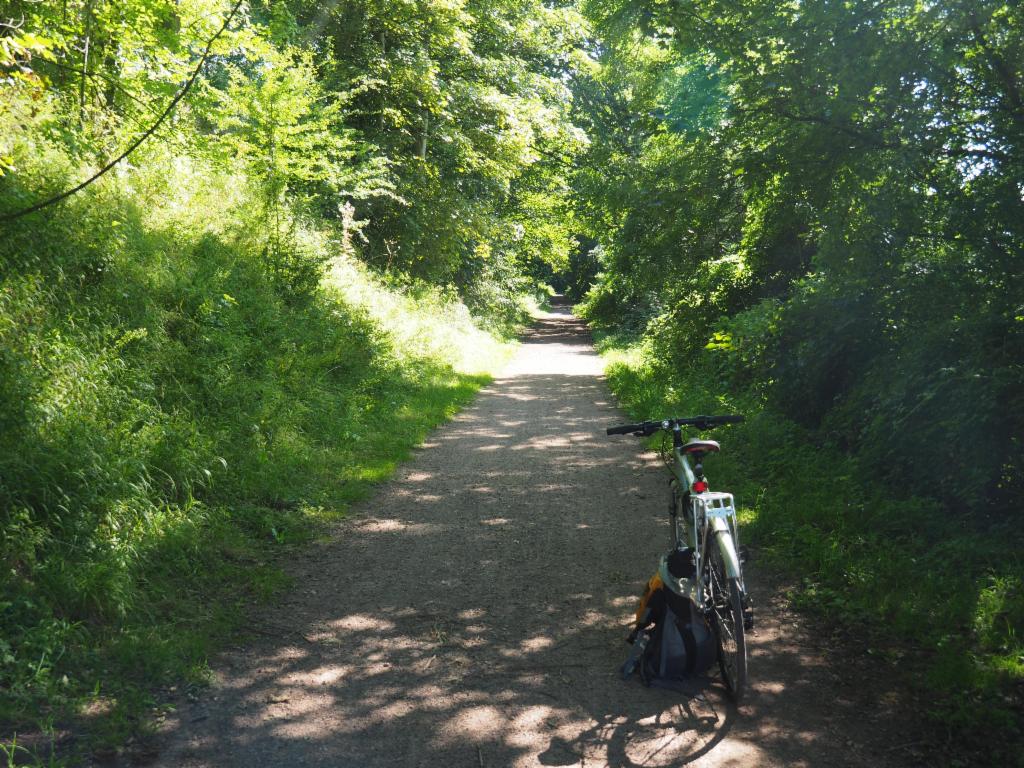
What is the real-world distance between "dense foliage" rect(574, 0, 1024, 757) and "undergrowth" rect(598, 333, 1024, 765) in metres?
0.02

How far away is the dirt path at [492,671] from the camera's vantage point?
353 centimetres

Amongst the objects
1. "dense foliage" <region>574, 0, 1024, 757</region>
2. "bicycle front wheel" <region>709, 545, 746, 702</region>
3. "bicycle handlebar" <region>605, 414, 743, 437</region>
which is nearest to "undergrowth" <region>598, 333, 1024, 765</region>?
"dense foliage" <region>574, 0, 1024, 757</region>

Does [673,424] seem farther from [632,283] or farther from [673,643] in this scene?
[632,283]

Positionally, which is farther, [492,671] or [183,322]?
[183,322]

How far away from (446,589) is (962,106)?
5743 millimetres

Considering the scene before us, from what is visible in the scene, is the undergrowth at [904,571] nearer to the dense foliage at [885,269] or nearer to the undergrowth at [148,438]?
the dense foliage at [885,269]

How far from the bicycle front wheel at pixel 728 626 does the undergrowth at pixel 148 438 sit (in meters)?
2.78

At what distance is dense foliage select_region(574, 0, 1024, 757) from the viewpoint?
17.3 ft

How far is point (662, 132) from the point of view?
9.53 metres

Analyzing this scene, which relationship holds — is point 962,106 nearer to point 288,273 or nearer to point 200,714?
point 200,714

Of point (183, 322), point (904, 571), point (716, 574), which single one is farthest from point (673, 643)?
point (183, 322)

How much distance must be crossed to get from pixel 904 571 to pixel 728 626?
208cm

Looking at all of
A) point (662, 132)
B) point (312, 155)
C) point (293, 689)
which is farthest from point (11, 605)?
point (312, 155)

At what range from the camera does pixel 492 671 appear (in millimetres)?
4281
